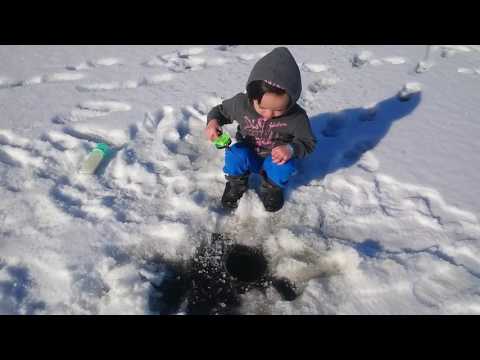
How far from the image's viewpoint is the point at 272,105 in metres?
1.83

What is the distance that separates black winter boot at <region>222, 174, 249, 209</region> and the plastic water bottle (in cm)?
84

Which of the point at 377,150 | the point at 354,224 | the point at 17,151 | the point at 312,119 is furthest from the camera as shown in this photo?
the point at 312,119

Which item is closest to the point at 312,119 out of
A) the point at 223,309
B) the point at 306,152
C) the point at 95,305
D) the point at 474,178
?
the point at 306,152

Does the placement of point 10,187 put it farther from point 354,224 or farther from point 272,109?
point 354,224

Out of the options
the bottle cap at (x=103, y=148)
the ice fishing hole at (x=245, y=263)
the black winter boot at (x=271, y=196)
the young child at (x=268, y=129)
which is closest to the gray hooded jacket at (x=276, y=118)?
the young child at (x=268, y=129)

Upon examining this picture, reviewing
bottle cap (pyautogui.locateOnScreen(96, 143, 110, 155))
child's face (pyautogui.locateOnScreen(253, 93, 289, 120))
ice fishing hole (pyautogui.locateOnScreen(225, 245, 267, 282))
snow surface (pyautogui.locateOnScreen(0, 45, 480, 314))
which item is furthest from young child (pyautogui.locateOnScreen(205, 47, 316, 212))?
bottle cap (pyautogui.locateOnScreen(96, 143, 110, 155))

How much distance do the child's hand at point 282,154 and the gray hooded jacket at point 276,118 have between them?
0.22ft

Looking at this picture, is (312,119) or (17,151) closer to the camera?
(17,151)

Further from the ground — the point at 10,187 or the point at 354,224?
the point at 10,187

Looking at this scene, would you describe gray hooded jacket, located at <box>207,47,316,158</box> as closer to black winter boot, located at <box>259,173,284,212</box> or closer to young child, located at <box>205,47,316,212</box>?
young child, located at <box>205,47,316,212</box>

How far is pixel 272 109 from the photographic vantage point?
1.88m

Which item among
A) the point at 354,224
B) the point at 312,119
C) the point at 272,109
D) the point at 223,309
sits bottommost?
the point at 223,309

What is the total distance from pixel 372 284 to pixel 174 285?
97 centimetres

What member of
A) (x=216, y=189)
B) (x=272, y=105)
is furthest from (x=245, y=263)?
(x=272, y=105)
